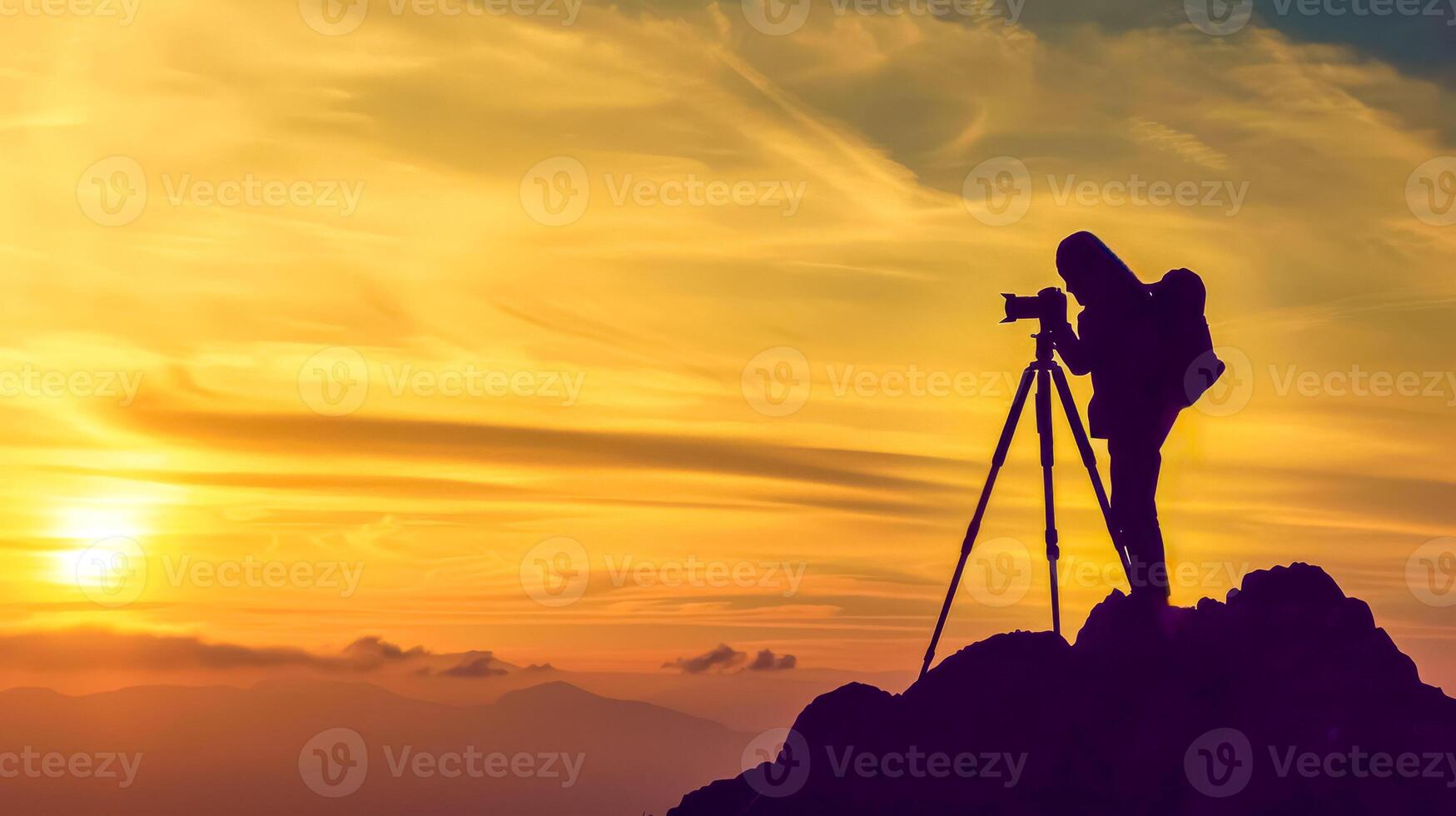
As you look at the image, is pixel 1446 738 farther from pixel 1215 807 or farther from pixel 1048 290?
pixel 1048 290

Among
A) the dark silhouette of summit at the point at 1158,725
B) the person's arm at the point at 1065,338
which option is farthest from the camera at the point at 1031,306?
the dark silhouette of summit at the point at 1158,725

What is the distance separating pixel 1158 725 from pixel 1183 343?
17.6 ft

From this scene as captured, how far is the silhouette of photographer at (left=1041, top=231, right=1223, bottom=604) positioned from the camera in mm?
20469

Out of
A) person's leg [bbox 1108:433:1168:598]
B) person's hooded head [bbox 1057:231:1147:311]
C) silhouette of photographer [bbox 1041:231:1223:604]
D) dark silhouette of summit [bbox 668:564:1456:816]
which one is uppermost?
person's hooded head [bbox 1057:231:1147:311]

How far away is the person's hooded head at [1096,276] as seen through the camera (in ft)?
67.6

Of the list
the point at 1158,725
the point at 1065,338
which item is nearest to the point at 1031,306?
the point at 1065,338

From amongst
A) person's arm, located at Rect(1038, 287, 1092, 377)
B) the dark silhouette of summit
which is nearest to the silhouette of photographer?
person's arm, located at Rect(1038, 287, 1092, 377)

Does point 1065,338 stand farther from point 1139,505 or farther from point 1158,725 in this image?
point 1158,725

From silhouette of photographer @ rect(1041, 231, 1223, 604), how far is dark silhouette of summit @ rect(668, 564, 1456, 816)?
122cm

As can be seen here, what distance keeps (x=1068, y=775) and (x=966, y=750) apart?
1.38 meters

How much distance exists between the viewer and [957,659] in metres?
20.8

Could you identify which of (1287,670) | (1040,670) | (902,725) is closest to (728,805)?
(902,725)

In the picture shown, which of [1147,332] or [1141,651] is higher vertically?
[1147,332]

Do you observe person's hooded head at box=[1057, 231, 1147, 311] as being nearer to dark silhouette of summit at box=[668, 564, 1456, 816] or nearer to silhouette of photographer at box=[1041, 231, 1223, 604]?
silhouette of photographer at box=[1041, 231, 1223, 604]
